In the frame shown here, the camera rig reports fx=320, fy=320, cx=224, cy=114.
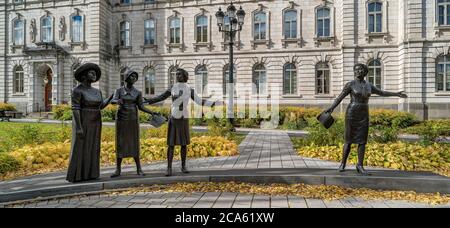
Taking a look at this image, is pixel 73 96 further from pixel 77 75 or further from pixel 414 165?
pixel 414 165

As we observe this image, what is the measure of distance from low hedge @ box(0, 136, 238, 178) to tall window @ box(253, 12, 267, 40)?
1867 cm

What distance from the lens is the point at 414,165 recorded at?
→ 314 inches

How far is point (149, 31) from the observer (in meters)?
29.9

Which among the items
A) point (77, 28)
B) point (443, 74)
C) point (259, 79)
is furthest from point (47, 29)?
point (443, 74)

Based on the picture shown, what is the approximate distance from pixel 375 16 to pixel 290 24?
6543 mm

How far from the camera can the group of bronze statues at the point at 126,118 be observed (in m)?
5.98

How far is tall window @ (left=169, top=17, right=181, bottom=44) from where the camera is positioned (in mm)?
29172

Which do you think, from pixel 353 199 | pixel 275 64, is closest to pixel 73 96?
pixel 353 199

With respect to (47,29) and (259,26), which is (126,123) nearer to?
(259,26)
